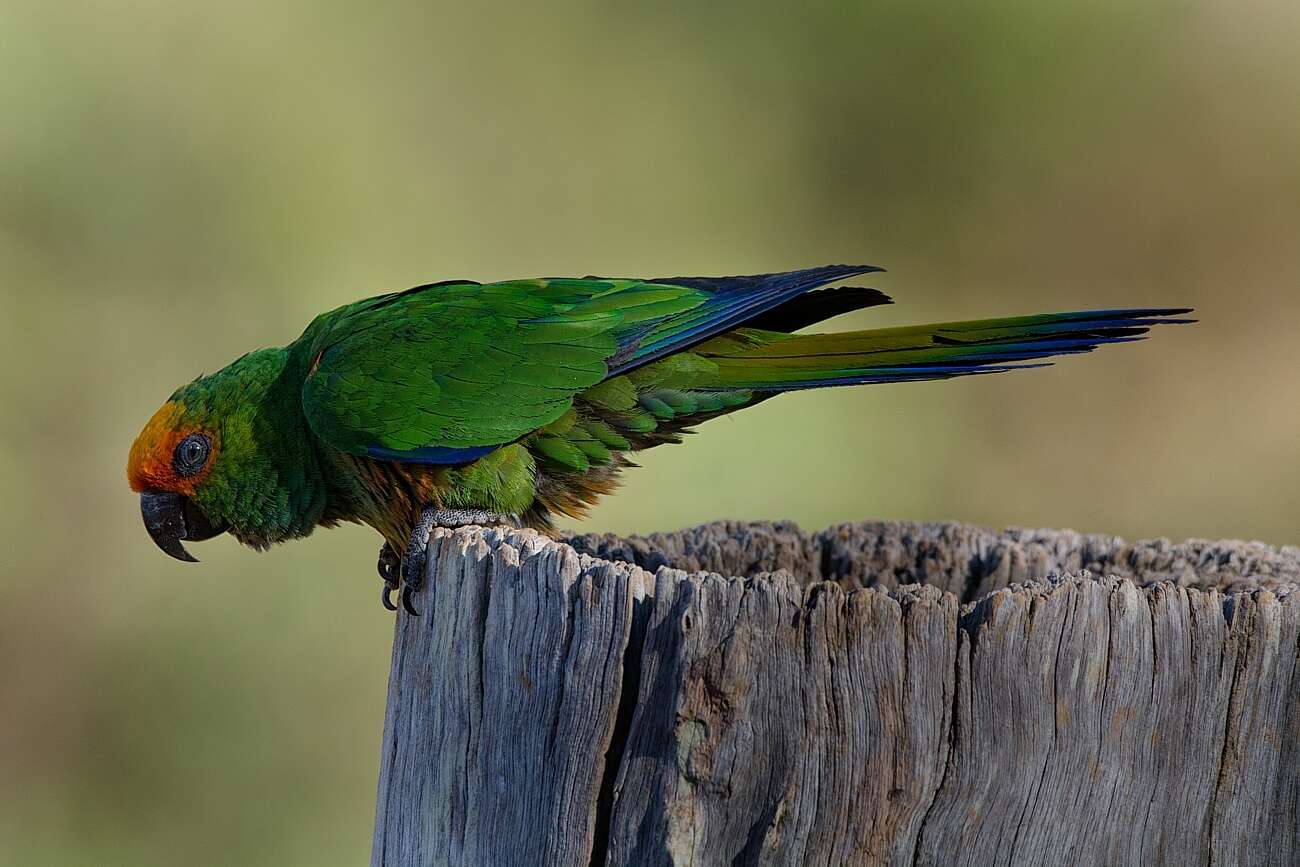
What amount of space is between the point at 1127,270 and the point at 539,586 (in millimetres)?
5712

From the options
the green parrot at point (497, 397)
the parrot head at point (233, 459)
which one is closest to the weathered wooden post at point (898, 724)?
the green parrot at point (497, 397)

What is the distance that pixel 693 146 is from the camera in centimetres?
758

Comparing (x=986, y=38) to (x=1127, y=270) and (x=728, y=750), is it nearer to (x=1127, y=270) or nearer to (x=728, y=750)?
(x=1127, y=270)

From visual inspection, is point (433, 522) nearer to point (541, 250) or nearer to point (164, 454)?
point (164, 454)

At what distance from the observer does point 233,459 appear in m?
3.89

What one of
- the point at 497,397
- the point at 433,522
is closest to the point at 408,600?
the point at 433,522

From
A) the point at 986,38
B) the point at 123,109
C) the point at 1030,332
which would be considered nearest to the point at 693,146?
the point at 986,38

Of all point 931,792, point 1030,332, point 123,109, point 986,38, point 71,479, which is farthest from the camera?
point 986,38

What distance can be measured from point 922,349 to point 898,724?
1.31m

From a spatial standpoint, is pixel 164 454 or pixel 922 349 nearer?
pixel 922 349

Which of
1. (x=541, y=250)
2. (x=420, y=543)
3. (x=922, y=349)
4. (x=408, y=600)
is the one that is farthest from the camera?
(x=541, y=250)

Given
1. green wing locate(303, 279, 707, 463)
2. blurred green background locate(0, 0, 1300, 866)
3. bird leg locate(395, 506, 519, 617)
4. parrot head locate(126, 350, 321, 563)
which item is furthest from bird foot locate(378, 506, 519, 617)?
blurred green background locate(0, 0, 1300, 866)

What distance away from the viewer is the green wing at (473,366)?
3.51m

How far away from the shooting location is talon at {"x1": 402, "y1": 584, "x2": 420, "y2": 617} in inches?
104
